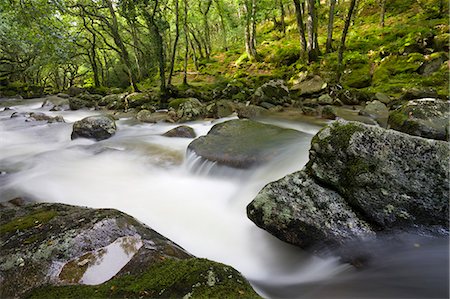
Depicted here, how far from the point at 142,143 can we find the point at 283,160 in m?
4.67

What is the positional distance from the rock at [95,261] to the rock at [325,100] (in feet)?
34.9

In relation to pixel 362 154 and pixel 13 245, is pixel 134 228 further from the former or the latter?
pixel 362 154

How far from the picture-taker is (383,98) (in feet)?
35.8

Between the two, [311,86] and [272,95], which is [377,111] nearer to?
[311,86]

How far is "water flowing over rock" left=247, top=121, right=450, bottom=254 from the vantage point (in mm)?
3070

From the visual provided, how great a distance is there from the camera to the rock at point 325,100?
11820 millimetres

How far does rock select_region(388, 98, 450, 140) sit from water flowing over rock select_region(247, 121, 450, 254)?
3.28 meters

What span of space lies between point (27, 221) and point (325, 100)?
1134 cm

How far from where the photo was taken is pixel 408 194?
3.08 m

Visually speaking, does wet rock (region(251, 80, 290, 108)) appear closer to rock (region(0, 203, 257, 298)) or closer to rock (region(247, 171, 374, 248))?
rock (region(247, 171, 374, 248))

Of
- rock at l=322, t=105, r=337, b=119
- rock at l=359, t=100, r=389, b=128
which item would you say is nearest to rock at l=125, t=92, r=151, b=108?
rock at l=322, t=105, r=337, b=119

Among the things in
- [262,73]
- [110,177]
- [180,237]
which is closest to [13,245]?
[180,237]

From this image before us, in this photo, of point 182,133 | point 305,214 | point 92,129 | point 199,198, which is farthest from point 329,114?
point 92,129

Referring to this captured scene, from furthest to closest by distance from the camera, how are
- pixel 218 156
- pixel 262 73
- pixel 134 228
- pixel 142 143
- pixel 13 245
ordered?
1. pixel 262 73
2. pixel 142 143
3. pixel 218 156
4. pixel 134 228
5. pixel 13 245
